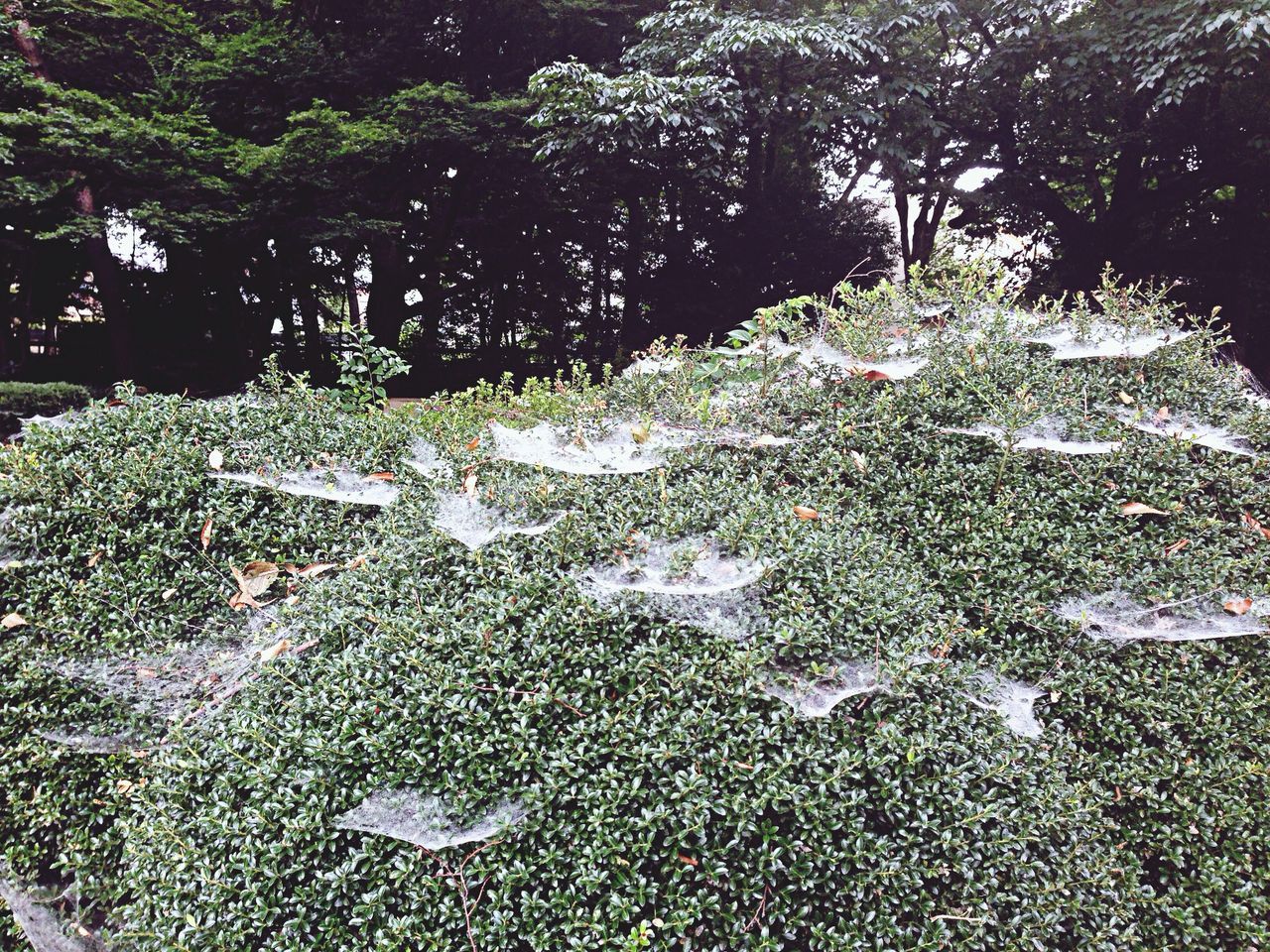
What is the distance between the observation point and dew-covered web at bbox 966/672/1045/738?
1777 millimetres

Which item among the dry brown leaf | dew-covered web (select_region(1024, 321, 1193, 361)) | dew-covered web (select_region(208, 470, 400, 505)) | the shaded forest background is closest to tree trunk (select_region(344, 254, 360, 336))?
the shaded forest background

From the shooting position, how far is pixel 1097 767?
73.8 inches

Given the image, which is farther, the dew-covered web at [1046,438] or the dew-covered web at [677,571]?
the dew-covered web at [1046,438]

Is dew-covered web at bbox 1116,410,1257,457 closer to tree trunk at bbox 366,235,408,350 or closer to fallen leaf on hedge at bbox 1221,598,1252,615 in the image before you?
fallen leaf on hedge at bbox 1221,598,1252,615

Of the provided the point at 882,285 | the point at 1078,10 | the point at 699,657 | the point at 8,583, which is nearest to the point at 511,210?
the point at 1078,10

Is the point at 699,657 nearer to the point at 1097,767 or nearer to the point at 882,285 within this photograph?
the point at 1097,767

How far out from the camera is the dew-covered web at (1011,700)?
1777 mm

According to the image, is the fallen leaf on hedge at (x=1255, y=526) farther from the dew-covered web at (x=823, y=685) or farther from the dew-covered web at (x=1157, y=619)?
the dew-covered web at (x=823, y=685)

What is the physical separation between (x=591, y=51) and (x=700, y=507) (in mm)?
10369

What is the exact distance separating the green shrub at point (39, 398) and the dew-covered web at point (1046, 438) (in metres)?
8.11

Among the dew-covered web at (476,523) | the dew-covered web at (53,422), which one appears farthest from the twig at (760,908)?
the dew-covered web at (53,422)

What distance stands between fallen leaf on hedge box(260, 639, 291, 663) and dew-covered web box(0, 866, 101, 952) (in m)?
0.89

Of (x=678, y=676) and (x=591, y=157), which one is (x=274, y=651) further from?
(x=591, y=157)

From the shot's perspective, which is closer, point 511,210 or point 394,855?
point 394,855
